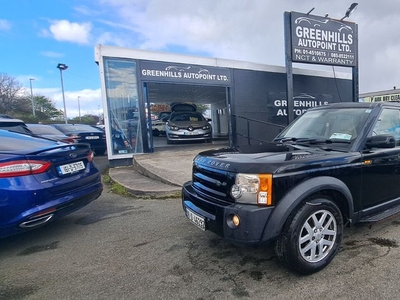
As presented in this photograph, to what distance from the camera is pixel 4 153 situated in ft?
9.87

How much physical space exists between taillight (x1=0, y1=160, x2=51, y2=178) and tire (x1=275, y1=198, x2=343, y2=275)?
2839mm

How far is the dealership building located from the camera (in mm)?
8211

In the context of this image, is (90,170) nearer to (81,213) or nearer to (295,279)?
(81,213)

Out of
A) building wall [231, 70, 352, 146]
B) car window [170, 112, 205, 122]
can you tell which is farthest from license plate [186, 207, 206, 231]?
car window [170, 112, 205, 122]

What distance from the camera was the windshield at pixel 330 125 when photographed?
10.1 feet

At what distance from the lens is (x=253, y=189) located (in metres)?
2.31

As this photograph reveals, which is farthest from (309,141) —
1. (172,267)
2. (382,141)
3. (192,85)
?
(192,85)

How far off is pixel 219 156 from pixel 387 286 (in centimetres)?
190

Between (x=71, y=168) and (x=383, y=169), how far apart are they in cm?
398

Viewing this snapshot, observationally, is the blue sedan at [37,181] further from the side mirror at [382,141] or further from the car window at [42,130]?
the car window at [42,130]

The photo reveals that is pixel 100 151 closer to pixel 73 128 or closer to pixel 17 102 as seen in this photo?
pixel 73 128

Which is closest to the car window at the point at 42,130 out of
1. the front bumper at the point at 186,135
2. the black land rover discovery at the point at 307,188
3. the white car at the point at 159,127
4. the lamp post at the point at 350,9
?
the front bumper at the point at 186,135

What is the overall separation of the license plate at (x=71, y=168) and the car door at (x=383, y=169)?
12.0 feet

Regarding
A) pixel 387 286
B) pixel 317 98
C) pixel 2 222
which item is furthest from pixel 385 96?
pixel 2 222
